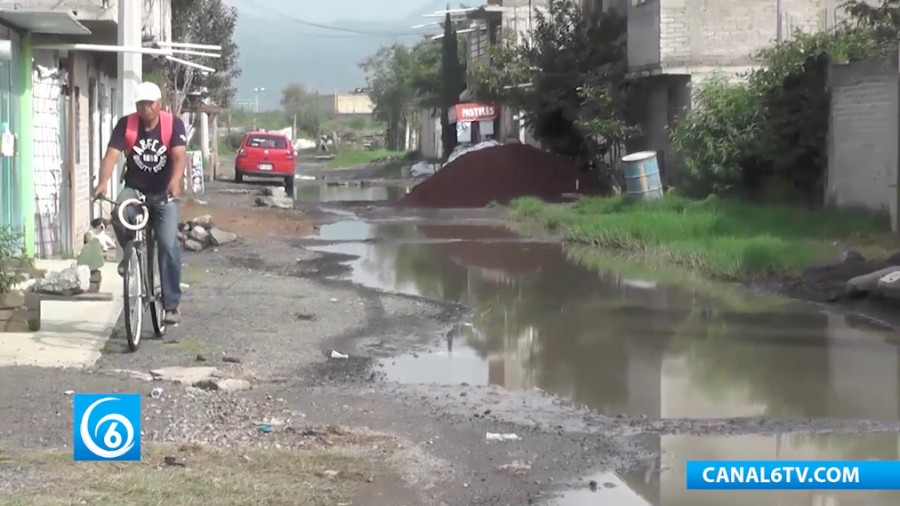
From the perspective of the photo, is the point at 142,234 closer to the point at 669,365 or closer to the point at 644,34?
the point at 669,365

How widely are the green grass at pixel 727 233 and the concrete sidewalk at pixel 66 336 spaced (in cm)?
803

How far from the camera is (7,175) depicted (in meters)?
14.2

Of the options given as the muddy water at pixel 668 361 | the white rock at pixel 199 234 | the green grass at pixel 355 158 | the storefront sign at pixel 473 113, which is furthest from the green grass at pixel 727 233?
the green grass at pixel 355 158

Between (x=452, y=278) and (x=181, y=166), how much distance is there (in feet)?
25.2

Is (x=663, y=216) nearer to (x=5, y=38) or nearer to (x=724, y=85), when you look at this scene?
(x=724, y=85)

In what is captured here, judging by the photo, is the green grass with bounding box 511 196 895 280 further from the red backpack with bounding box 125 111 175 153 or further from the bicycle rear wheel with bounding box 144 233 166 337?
the red backpack with bounding box 125 111 175 153

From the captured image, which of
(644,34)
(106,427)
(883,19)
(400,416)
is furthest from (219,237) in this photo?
(106,427)

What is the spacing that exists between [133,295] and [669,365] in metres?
4.18

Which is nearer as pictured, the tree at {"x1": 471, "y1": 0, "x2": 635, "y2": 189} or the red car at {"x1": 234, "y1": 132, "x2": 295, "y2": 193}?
the tree at {"x1": 471, "y1": 0, "x2": 635, "y2": 189}

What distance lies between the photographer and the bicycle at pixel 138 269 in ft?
31.6

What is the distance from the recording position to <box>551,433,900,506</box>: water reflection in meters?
6.43
